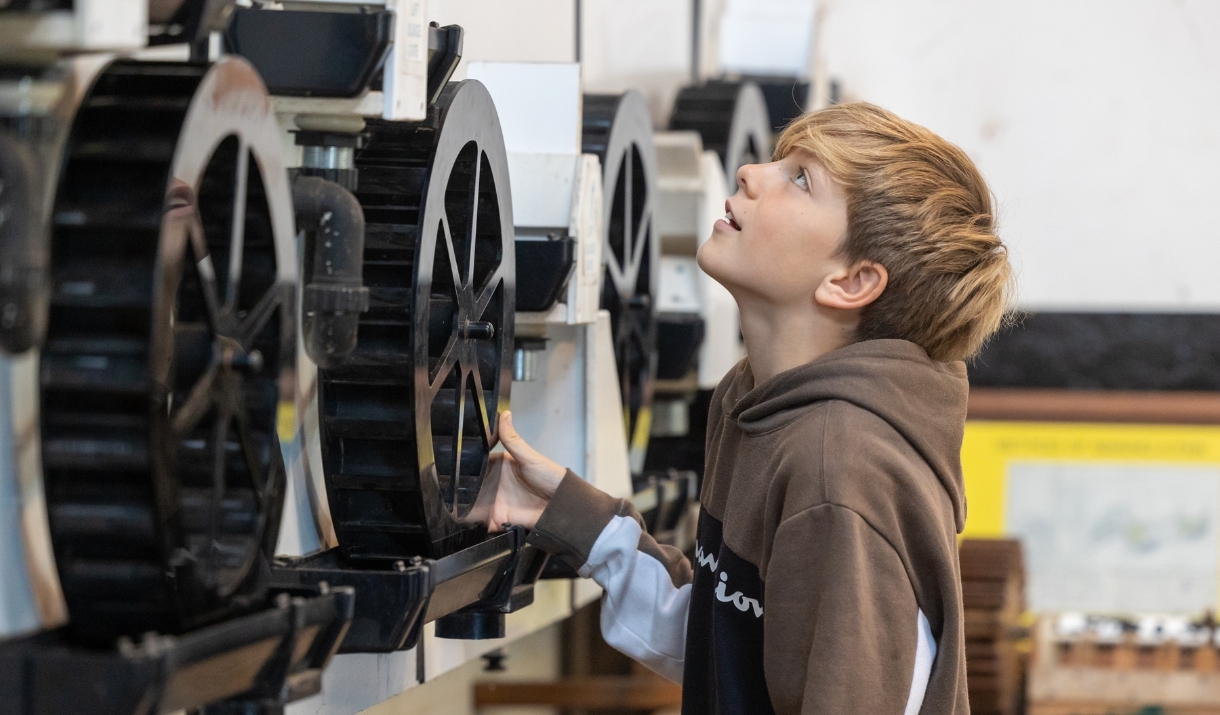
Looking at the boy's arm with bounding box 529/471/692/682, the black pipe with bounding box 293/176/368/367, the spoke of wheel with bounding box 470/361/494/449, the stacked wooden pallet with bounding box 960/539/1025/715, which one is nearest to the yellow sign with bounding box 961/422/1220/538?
the stacked wooden pallet with bounding box 960/539/1025/715

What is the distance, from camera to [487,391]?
1257 millimetres

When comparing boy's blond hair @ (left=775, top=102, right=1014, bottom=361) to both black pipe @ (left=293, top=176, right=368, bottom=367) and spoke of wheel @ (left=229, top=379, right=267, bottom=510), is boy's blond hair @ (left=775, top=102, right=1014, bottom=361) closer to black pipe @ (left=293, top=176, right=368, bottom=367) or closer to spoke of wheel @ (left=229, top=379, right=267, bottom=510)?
black pipe @ (left=293, top=176, right=368, bottom=367)

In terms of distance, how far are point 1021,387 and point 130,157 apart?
3914mm

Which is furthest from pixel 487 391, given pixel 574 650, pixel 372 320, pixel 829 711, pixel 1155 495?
pixel 1155 495

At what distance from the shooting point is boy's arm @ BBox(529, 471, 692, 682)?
134 cm

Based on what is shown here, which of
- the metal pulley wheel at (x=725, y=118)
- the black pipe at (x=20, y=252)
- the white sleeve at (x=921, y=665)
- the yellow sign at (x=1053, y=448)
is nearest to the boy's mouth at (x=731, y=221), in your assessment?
the white sleeve at (x=921, y=665)

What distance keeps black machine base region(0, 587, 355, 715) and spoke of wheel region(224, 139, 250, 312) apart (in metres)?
0.17

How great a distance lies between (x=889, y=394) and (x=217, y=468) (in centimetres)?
56

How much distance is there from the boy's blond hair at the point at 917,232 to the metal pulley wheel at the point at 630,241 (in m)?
0.40

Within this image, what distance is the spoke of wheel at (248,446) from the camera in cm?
80

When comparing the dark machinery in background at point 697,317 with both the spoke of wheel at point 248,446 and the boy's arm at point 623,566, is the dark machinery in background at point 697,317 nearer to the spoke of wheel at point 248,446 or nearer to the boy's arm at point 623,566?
the boy's arm at point 623,566

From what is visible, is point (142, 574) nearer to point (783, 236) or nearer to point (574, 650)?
point (783, 236)

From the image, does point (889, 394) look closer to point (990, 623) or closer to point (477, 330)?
point (477, 330)

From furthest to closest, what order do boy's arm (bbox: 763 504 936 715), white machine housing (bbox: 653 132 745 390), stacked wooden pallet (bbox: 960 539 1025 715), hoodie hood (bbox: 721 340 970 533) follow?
stacked wooden pallet (bbox: 960 539 1025 715) → white machine housing (bbox: 653 132 745 390) → hoodie hood (bbox: 721 340 970 533) → boy's arm (bbox: 763 504 936 715)
